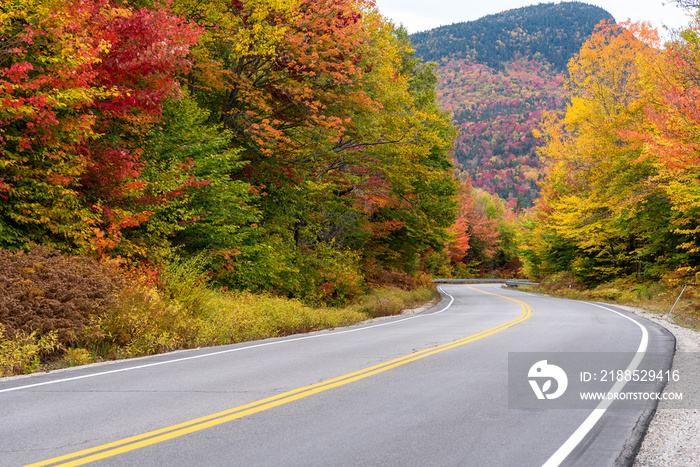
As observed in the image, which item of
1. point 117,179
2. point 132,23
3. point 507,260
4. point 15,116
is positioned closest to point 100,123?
point 117,179

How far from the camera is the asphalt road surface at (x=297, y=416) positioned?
4230 mm

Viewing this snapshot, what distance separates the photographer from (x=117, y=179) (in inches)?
446

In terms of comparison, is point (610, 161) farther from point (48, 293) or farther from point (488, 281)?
point (488, 281)

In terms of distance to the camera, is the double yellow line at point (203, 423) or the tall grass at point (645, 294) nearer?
the double yellow line at point (203, 423)

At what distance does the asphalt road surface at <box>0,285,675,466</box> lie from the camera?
4.23m

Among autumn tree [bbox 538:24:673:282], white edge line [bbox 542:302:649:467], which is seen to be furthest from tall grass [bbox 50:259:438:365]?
autumn tree [bbox 538:24:673:282]

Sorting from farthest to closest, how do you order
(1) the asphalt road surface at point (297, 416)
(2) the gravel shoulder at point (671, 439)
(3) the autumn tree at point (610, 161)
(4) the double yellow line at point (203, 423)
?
(3) the autumn tree at point (610, 161), (2) the gravel shoulder at point (671, 439), (1) the asphalt road surface at point (297, 416), (4) the double yellow line at point (203, 423)

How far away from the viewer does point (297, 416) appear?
5.26 meters

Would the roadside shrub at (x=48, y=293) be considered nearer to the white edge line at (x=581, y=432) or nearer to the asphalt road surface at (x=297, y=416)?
the asphalt road surface at (x=297, y=416)

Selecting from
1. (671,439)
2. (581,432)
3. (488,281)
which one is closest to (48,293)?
(581,432)

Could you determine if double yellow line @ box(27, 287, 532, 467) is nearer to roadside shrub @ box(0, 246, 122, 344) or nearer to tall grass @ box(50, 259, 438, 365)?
tall grass @ box(50, 259, 438, 365)

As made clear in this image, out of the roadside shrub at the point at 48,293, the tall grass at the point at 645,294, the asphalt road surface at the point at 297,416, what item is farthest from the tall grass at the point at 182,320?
the tall grass at the point at 645,294

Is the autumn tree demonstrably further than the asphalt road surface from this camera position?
Yes

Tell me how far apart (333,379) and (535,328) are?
8627 millimetres
